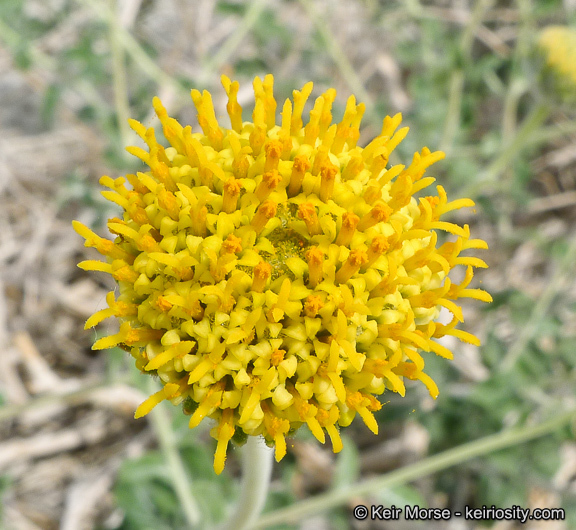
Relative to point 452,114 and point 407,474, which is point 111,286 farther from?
point 452,114

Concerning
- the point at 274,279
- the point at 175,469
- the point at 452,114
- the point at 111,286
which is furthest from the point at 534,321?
the point at 111,286

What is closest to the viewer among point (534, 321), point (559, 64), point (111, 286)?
point (559, 64)

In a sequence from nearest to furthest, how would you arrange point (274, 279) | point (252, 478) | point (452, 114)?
point (274, 279) < point (252, 478) < point (452, 114)

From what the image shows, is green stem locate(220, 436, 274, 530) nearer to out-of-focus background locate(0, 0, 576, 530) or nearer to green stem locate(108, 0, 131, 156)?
out-of-focus background locate(0, 0, 576, 530)

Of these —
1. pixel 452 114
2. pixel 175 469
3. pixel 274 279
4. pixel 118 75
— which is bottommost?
pixel 175 469

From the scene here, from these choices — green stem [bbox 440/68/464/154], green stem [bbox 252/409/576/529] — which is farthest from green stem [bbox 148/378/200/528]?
green stem [bbox 440/68/464/154]

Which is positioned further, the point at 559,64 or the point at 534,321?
the point at 534,321

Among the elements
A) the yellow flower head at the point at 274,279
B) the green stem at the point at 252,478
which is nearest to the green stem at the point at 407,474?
the green stem at the point at 252,478
